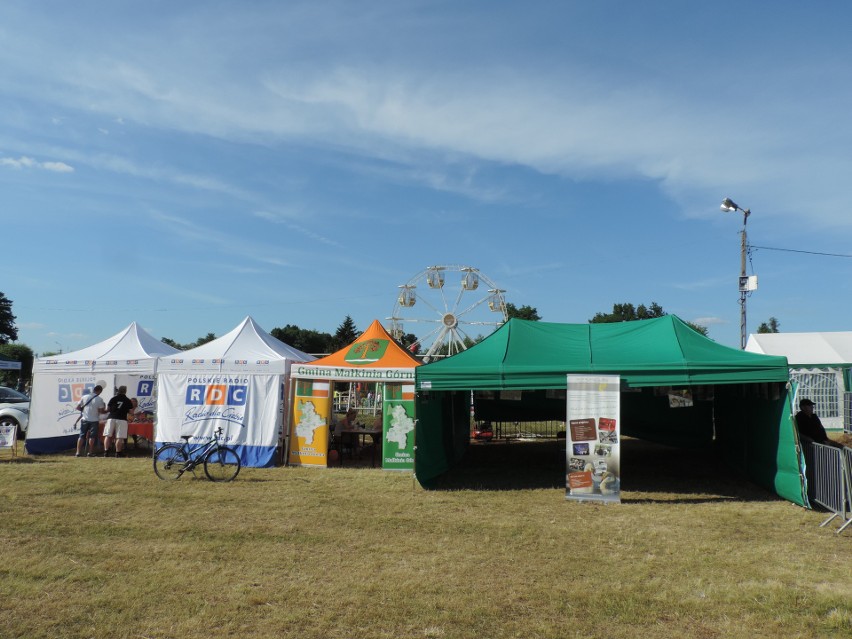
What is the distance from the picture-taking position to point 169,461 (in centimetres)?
997

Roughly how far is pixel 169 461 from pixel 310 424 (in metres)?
2.48

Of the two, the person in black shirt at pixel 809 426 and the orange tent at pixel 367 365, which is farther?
the orange tent at pixel 367 365

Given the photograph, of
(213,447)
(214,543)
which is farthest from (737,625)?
(213,447)

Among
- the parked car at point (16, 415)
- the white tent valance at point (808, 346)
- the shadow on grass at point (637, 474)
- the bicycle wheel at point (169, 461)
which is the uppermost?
the white tent valance at point (808, 346)

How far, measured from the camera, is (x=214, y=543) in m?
6.04

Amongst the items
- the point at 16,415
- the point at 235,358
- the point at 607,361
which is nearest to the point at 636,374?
the point at 607,361

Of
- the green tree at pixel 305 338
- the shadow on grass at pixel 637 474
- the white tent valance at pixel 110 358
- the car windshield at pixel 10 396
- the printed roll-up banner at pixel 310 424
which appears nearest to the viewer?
the shadow on grass at pixel 637 474

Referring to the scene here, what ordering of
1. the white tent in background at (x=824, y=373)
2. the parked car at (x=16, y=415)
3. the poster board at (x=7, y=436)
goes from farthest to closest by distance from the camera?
the white tent in background at (x=824, y=373), the parked car at (x=16, y=415), the poster board at (x=7, y=436)

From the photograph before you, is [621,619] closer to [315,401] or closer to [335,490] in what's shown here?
[335,490]

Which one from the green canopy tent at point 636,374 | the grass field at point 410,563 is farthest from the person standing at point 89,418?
the green canopy tent at point 636,374

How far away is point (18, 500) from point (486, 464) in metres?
7.23

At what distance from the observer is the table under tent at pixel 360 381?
36.4ft

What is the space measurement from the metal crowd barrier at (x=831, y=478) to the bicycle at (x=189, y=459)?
25.1 ft

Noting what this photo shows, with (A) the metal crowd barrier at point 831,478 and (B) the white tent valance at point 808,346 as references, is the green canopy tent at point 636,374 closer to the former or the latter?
(A) the metal crowd barrier at point 831,478
